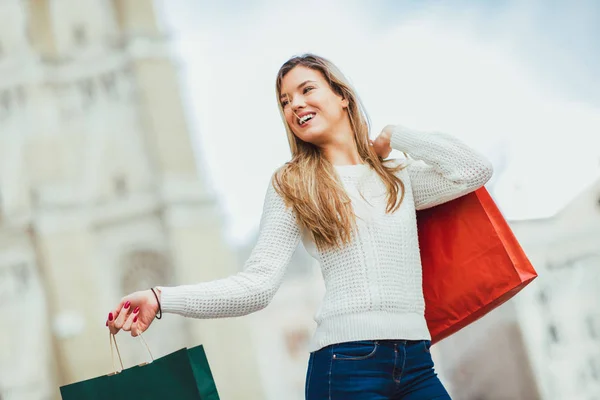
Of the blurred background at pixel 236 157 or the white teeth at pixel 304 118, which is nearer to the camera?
the white teeth at pixel 304 118

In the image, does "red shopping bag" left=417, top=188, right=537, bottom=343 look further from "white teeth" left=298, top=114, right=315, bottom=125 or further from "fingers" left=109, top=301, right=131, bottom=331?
"fingers" left=109, top=301, right=131, bottom=331

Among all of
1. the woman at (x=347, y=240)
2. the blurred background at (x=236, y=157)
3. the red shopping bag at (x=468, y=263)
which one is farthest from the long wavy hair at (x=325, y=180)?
the blurred background at (x=236, y=157)

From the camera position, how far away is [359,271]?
3.84 feet

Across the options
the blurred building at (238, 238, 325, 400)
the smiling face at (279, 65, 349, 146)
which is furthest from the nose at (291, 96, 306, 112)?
the blurred building at (238, 238, 325, 400)

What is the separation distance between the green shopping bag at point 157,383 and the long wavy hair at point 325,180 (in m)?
0.28

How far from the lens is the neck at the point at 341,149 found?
1308 mm

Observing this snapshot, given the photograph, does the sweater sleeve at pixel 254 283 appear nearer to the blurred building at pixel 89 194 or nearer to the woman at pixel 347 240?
the woman at pixel 347 240

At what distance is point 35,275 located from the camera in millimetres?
4668

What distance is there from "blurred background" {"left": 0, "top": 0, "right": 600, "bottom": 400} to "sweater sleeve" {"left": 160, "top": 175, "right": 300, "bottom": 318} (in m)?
1.61

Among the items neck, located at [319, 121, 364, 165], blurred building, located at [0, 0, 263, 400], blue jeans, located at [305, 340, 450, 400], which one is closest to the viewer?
blue jeans, located at [305, 340, 450, 400]

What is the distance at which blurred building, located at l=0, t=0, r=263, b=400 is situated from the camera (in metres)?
4.37

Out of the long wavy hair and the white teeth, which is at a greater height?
the white teeth

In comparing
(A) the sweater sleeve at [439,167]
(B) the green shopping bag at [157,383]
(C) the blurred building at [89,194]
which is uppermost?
(C) the blurred building at [89,194]

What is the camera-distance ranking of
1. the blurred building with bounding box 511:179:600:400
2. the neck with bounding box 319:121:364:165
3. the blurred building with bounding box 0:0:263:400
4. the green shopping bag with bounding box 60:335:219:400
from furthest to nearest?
1. the blurred building with bounding box 0:0:263:400
2. the blurred building with bounding box 511:179:600:400
3. the neck with bounding box 319:121:364:165
4. the green shopping bag with bounding box 60:335:219:400
